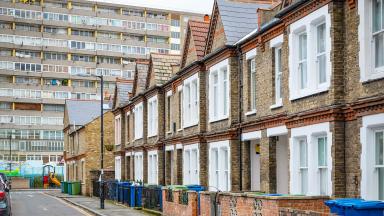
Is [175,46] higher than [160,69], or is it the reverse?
[175,46]

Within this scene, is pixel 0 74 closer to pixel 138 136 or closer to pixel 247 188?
pixel 138 136

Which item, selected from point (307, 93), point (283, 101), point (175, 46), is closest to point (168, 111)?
point (283, 101)

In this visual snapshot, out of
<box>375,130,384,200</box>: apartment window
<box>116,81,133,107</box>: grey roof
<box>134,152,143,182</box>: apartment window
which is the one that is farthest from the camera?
<box>116,81,133,107</box>: grey roof

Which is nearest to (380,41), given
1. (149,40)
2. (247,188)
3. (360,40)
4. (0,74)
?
(360,40)

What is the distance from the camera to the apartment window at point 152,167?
3550 centimetres

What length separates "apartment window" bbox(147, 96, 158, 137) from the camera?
116 ft

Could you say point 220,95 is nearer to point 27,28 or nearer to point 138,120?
point 138,120

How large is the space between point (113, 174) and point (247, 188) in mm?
28618

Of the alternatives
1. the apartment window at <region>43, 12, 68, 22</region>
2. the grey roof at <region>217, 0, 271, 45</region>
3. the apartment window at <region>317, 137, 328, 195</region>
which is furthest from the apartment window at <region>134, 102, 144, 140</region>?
the apartment window at <region>43, 12, 68, 22</region>

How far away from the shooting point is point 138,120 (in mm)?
39406

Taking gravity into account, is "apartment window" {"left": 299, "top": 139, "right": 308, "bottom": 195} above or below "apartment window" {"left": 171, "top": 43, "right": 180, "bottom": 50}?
below

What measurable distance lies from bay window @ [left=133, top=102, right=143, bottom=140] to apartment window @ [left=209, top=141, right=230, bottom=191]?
43.1ft

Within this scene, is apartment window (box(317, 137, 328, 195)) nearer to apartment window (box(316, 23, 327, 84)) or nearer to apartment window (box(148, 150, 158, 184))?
apartment window (box(316, 23, 327, 84))

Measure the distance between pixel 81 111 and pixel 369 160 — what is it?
53.9 meters
